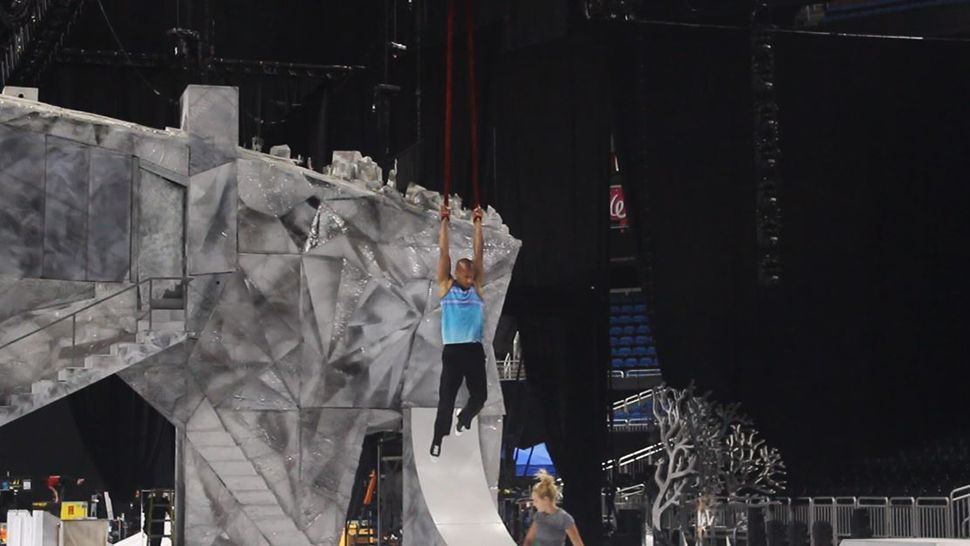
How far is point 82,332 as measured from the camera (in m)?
15.1

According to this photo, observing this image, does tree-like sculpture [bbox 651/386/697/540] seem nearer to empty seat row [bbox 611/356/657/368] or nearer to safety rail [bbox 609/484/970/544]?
safety rail [bbox 609/484/970/544]

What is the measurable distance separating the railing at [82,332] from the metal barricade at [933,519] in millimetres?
13335

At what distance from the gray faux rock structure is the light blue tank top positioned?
3223mm

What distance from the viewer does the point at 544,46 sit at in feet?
84.7

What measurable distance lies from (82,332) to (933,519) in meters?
14.4

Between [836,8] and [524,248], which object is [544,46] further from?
[836,8]

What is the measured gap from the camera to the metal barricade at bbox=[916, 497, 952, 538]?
23.8 meters

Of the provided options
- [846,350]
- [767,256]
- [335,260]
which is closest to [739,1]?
[767,256]

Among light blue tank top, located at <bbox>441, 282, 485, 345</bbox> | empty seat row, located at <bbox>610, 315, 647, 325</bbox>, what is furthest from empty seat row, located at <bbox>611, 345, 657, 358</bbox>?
light blue tank top, located at <bbox>441, 282, 485, 345</bbox>

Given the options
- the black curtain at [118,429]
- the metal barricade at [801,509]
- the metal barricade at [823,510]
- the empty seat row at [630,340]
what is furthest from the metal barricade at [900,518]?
the black curtain at [118,429]

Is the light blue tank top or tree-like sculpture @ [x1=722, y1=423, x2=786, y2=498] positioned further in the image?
tree-like sculpture @ [x1=722, y1=423, x2=786, y2=498]

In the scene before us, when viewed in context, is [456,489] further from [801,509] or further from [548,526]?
[801,509]

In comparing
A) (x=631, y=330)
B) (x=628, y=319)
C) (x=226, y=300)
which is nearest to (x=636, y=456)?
(x=631, y=330)

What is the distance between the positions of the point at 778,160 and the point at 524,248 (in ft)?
14.1
